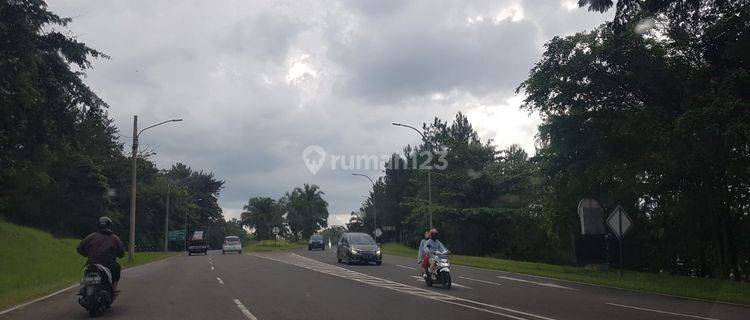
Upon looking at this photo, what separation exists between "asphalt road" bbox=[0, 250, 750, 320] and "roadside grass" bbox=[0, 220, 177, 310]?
1.43 metres

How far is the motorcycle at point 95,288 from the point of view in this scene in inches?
474

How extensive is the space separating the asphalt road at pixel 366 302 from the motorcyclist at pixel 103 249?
953 mm

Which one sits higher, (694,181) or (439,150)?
(439,150)

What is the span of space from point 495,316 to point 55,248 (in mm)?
36581

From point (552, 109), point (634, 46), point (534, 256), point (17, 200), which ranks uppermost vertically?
point (634, 46)

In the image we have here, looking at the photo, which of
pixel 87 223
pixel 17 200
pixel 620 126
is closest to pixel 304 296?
pixel 620 126

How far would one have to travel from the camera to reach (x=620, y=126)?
1032 inches

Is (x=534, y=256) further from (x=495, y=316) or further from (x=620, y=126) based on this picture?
(x=495, y=316)

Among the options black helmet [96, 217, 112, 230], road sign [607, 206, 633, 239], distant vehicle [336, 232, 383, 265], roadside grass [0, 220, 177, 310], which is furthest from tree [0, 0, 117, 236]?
road sign [607, 206, 633, 239]

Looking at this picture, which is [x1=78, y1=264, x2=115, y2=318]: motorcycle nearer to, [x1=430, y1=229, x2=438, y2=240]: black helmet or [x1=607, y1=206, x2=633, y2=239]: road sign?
[x1=430, y1=229, x2=438, y2=240]: black helmet

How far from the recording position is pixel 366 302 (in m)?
14.7

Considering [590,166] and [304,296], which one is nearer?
[304,296]

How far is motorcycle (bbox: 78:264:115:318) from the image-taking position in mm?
12039

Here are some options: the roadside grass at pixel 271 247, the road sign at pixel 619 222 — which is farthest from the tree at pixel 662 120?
the roadside grass at pixel 271 247
